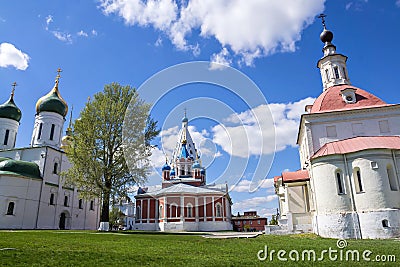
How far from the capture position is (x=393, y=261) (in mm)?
7605

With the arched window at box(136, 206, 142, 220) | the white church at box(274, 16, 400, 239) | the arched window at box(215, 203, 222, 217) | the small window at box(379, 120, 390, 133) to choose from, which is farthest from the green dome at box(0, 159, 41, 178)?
the small window at box(379, 120, 390, 133)

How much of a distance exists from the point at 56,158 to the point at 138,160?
1976cm

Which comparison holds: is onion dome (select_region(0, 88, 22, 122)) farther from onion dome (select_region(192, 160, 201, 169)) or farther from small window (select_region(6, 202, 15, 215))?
onion dome (select_region(192, 160, 201, 169))

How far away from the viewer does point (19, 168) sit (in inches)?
1225

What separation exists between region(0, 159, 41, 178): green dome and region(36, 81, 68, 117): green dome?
9.09 m

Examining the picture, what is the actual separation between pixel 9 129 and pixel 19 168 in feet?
34.8

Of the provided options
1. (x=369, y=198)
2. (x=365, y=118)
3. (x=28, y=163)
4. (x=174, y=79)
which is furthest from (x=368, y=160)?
(x=28, y=163)

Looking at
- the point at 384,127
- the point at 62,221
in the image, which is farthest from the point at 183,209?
the point at 384,127

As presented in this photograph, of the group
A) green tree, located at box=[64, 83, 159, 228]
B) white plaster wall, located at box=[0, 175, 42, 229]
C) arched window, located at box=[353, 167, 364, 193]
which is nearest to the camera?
arched window, located at box=[353, 167, 364, 193]

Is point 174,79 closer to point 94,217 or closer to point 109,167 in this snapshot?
point 109,167

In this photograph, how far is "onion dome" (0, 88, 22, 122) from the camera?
38188 millimetres

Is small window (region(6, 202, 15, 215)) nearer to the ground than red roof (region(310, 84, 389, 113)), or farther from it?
nearer to the ground

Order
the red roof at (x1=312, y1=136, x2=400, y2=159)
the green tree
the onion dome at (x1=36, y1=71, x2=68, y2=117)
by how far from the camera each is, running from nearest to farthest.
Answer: the red roof at (x1=312, y1=136, x2=400, y2=159)
the green tree
the onion dome at (x1=36, y1=71, x2=68, y2=117)

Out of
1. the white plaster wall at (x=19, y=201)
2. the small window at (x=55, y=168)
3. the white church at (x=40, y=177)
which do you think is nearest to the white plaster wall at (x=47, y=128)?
the white church at (x=40, y=177)
